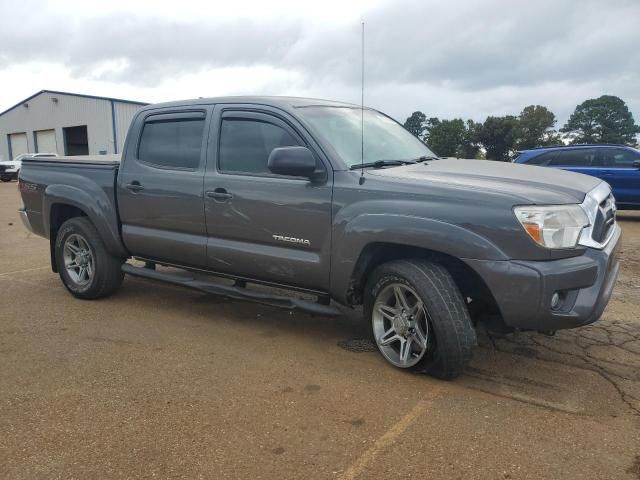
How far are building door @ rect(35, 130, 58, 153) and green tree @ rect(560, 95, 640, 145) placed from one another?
45.7 m

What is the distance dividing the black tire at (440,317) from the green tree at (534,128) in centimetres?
3756

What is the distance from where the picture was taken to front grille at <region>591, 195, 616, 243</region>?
3.41 meters

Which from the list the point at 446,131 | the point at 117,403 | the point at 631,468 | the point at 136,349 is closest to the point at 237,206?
the point at 136,349

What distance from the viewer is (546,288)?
10.2ft

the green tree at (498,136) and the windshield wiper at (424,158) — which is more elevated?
the green tree at (498,136)

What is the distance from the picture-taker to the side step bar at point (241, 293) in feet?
13.0

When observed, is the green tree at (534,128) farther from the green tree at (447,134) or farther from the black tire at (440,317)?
the black tire at (440,317)

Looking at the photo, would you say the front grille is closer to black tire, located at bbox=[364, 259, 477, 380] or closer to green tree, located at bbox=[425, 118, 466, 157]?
black tire, located at bbox=[364, 259, 477, 380]

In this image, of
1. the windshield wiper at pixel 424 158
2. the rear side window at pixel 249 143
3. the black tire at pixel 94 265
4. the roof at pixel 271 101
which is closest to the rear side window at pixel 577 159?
the windshield wiper at pixel 424 158

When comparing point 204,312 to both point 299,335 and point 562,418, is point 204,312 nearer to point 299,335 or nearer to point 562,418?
point 299,335

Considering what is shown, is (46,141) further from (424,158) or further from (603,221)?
(603,221)

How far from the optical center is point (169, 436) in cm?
289

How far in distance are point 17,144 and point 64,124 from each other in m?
7.82

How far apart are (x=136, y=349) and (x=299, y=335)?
1241mm
